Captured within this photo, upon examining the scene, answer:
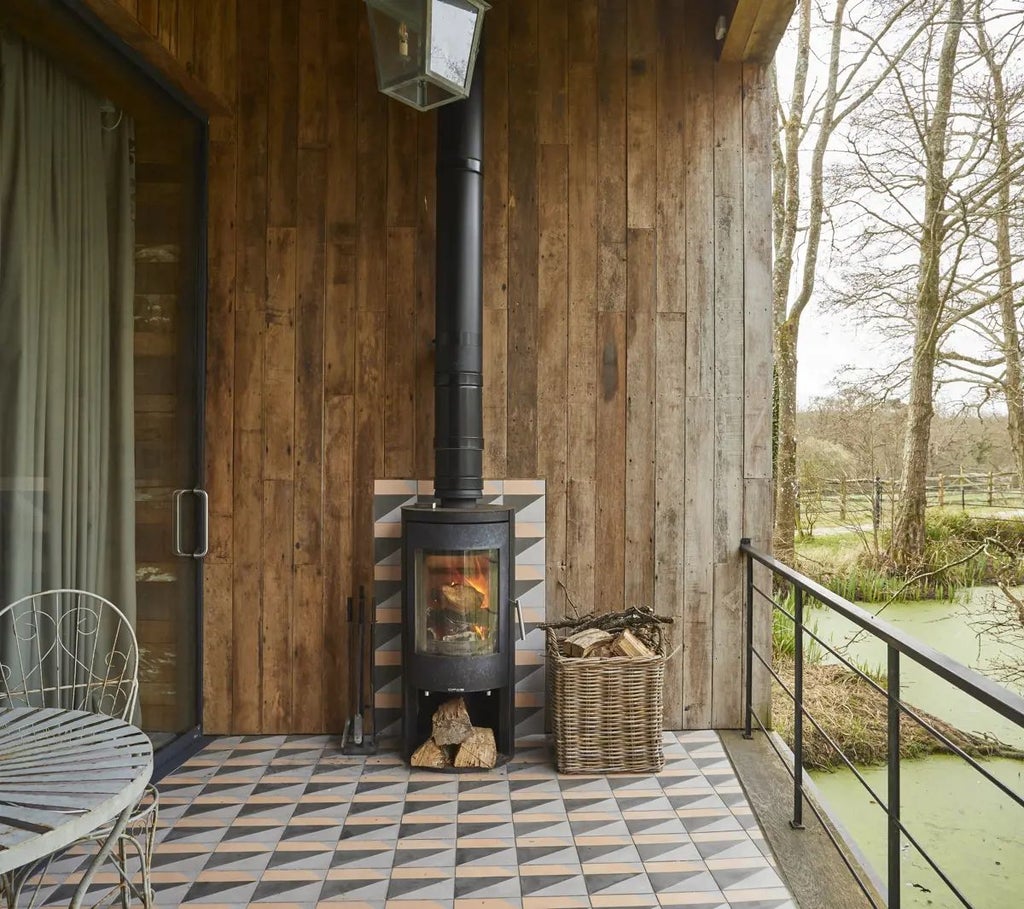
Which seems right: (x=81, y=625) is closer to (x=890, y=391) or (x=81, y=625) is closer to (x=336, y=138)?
(x=336, y=138)

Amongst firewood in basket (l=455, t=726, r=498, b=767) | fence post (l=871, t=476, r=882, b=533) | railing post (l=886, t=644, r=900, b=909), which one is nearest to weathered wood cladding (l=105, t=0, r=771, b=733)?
firewood in basket (l=455, t=726, r=498, b=767)

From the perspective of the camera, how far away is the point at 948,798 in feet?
14.5

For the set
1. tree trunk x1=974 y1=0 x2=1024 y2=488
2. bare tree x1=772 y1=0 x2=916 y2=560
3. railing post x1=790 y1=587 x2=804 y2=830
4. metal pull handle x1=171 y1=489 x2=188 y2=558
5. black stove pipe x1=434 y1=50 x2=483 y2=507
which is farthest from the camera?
bare tree x1=772 y1=0 x2=916 y2=560

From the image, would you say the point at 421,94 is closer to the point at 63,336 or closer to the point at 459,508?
the point at 63,336

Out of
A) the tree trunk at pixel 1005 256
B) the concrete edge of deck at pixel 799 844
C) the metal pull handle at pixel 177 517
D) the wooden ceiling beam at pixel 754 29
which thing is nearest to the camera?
the concrete edge of deck at pixel 799 844

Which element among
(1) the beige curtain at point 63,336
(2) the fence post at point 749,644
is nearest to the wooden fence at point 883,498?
(2) the fence post at point 749,644

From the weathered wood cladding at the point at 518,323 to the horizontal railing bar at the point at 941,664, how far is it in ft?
3.42

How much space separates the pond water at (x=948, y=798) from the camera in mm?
3744

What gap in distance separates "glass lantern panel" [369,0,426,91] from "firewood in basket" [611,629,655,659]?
203 cm

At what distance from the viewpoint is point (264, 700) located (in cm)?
324

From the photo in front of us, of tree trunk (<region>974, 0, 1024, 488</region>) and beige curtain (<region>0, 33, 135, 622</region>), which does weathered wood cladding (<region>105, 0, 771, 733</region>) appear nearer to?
beige curtain (<region>0, 33, 135, 622</region>)

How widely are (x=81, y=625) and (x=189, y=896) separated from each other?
0.88m

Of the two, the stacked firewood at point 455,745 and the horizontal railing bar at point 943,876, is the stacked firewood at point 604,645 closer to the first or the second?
the stacked firewood at point 455,745

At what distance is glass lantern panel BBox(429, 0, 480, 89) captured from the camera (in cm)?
209
